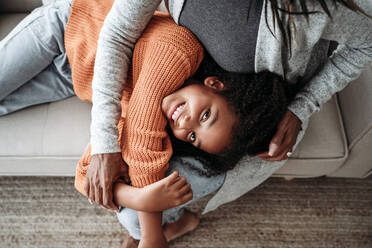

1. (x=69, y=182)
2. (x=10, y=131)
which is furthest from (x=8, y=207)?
(x=10, y=131)

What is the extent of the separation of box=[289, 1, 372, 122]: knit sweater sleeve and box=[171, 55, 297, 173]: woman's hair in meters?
0.05

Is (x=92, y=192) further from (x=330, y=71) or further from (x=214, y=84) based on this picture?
(x=330, y=71)

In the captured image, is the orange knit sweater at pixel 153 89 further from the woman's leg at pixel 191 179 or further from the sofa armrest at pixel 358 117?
the sofa armrest at pixel 358 117

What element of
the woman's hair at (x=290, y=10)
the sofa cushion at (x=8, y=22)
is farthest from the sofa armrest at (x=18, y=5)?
the woman's hair at (x=290, y=10)

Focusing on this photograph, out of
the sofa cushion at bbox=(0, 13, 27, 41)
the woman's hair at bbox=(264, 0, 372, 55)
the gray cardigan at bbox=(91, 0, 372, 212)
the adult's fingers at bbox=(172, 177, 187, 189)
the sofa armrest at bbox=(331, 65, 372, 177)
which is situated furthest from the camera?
the sofa cushion at bbox=(0, 13, 27, 41)

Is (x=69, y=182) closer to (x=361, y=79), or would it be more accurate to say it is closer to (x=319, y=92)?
(x=319, y=92)

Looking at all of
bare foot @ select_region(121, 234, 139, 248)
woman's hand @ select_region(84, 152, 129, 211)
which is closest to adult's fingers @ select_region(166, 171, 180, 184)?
woman's hand @ select_region(84, 152, 129, 211)

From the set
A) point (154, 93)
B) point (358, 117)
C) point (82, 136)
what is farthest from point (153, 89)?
point (358, 117)

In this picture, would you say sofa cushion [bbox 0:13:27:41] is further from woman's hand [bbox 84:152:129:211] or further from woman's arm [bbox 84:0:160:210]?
woman's hand [bbox 84:152:129:211]

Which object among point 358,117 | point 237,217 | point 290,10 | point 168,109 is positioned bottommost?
point 237,217

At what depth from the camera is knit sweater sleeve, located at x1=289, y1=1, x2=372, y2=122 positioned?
1.91ft

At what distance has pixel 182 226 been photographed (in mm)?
1146

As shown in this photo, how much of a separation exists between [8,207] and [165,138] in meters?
0.87

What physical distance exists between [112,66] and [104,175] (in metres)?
0.29
